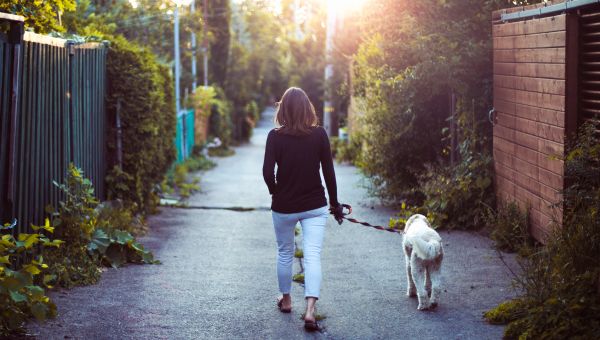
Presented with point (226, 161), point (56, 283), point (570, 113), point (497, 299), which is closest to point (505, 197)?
point (570, 113)

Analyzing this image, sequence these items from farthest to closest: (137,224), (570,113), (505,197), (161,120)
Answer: (161,120) < (137,224) < (505,197) < (570,113)

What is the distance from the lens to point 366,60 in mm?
15688

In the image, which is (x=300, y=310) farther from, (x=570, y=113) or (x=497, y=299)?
(x=570, y=113)

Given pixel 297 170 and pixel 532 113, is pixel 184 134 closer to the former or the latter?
pixel 532 113

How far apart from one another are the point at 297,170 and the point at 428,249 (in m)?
1.19

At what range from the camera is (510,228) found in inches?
380

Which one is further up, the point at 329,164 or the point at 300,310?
the point at 329,164

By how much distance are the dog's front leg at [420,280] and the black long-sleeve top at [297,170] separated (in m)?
0.91

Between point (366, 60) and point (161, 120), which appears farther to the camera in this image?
point (366, 60)

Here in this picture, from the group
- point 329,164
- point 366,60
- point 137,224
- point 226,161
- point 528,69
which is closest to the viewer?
point 329,164

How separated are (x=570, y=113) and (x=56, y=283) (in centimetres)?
484

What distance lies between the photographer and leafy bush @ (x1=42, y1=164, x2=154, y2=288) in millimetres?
7792

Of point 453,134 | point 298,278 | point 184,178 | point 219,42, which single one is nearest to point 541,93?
point 298,278

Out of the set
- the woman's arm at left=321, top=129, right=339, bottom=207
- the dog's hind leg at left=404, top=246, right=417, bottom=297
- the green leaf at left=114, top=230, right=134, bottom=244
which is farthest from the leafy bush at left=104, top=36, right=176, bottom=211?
the woman's arm at left=321, top=129, right=339, bottom=207
